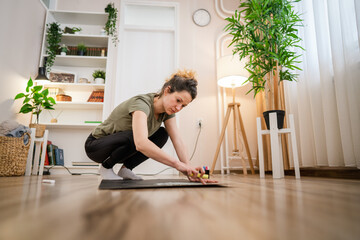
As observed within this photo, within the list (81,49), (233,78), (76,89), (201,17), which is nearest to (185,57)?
(201,17)

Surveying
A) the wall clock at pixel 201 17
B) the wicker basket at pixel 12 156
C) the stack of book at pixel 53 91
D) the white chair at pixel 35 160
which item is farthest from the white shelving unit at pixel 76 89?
the wall clock at pixel 201 17

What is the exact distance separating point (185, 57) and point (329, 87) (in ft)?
6.88

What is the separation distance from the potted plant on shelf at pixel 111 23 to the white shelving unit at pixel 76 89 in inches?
3.5

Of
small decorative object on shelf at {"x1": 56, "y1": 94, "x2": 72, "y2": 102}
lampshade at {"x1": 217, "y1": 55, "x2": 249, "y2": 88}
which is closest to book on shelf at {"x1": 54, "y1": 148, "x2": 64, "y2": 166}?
small decorative object on shelf at {"x1": 56, "y1": 94, "x2": 72, "y2": 102}

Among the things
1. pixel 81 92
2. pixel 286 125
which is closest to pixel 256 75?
pixel 286 125

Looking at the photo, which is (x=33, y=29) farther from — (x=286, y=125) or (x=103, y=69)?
(x=286, y=125)

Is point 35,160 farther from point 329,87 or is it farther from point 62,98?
point 329,87

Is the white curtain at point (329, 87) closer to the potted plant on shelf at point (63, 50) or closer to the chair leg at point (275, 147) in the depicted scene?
the chair leg at point (275, 147)

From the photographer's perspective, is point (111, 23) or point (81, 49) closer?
point (81, 49)

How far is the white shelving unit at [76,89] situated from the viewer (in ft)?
11.1

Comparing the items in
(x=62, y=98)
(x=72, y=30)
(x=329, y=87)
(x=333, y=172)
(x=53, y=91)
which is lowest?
(x=333, y=172)

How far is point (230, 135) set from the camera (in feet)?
11.0

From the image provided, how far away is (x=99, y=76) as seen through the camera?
3.46m

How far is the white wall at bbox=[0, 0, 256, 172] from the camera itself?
2.81m
